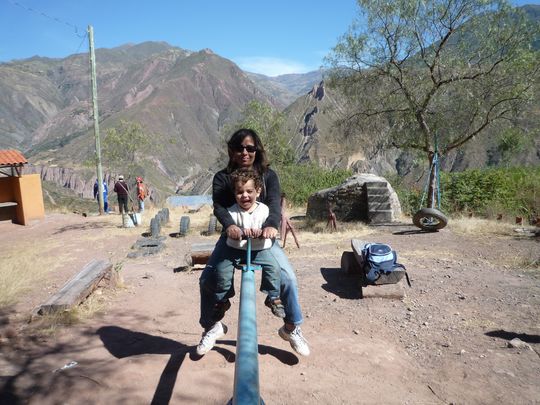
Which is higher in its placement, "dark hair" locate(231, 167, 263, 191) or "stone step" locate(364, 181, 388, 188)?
"dark hair" locate(231, 167, 263, 191)

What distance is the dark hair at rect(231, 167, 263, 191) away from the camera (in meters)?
2.89

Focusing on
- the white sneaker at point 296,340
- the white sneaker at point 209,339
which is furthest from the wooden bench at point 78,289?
the white sneaker at point 296,340

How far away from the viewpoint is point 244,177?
2.89m

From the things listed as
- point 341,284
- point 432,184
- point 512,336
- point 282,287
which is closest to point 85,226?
point 341,284

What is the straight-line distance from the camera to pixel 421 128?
43.0ft

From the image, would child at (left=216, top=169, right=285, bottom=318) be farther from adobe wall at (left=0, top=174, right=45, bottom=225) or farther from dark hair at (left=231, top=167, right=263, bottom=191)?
adobe wall at (left=0, top=174, right=45, bottom=225)

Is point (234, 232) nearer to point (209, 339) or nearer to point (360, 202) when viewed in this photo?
point (209, 339)

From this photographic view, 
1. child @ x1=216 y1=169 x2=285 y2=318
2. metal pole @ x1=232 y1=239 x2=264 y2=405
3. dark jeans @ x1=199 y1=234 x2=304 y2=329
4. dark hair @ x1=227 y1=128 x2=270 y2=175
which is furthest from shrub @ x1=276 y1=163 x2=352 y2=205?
metal pole @ x1=232 y1=239 x2=264 y2=405

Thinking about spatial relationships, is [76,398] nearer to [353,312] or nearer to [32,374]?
[32,374]

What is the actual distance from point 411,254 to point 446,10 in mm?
8318

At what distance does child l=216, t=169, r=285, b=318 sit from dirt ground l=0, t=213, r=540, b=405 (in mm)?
682

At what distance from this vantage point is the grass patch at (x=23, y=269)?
234 inches

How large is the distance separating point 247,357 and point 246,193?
4.94ft

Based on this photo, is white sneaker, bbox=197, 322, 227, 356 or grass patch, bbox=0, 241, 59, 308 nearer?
white sneaker, bbox=197, 322, 227, 356
